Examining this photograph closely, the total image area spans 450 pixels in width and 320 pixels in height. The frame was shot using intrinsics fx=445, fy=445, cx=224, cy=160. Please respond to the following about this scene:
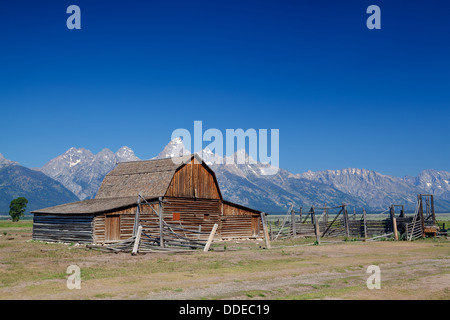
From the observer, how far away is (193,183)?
43.2m

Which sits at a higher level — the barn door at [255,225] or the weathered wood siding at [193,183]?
the weathered wood siding at [193,183]

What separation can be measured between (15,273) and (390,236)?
33191 mm

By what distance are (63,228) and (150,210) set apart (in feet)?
24.6

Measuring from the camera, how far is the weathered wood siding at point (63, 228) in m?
35.8

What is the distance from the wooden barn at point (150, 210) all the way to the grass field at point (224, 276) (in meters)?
9.31

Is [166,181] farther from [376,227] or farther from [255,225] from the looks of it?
[376,227]

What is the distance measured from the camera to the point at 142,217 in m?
38.2

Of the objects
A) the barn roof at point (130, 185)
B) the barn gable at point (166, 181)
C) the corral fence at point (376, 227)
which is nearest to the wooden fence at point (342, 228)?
the corral fence at point (376, 227)

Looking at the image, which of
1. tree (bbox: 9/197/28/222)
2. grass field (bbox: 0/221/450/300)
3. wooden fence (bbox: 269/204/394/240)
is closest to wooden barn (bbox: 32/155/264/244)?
wooden fence (bbox: 269/204/394/240)

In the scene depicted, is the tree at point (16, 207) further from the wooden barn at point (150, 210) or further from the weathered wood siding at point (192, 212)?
the weathered wood siding at point (192, 212)

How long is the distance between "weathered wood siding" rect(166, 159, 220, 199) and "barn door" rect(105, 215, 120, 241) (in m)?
5.67

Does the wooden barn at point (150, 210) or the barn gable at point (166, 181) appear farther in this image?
the barn gable at point (166, 181)
